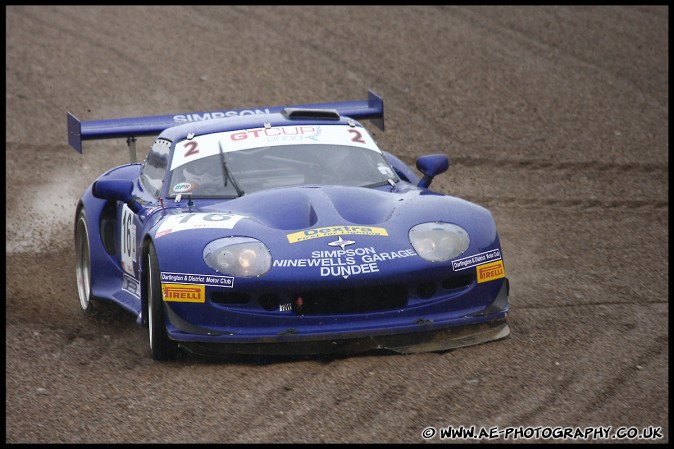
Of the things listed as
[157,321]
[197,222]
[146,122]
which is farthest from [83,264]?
[157,321]

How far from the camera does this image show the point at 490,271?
626cm

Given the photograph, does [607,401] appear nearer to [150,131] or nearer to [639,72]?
[150,131]

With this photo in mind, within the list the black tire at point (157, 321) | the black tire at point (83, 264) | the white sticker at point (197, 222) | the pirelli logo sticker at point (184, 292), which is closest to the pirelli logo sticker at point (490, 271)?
the white sticker at point (197, 222)

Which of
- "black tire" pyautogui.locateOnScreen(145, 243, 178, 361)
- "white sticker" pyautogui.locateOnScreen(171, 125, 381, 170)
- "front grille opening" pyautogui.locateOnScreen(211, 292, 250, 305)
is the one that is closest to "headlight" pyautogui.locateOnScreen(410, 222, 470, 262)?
"front grille opening" pyautogui.locateOnScreen(211, 292, 250, 305)

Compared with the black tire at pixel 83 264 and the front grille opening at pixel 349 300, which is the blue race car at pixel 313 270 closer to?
the front grille opening at pixel 349 300

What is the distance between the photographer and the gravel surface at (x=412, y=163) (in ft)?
16.6

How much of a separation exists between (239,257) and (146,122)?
10.6 feet

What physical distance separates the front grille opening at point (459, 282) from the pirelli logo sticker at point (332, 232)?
40cm

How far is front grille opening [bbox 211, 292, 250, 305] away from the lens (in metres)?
5.96

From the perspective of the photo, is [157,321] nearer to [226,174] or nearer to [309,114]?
[226,174]

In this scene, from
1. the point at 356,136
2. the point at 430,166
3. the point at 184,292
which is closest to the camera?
the point at 184,292

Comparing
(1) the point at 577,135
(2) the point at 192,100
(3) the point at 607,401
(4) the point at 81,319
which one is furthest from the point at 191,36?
(3) the point at 607,401

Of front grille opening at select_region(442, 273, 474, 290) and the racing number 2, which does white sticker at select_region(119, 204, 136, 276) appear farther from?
front grille opening at select_region(442, 273, 474, 290)

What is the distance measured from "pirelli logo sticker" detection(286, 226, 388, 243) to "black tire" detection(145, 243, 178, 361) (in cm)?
71
